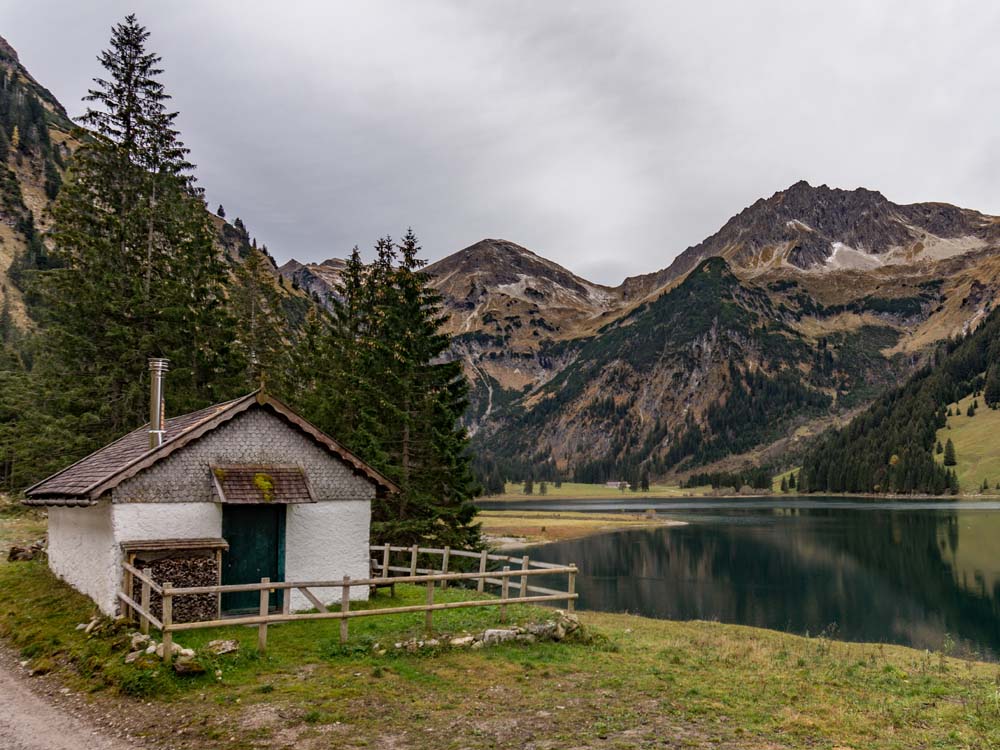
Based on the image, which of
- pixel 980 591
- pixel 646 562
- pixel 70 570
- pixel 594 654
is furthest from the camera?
pixel 646 562

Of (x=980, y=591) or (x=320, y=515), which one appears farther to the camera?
(x=980, y=591)

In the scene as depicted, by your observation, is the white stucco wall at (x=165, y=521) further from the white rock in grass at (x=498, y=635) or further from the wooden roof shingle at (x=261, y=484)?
the white rock in grass at (x=498, y=635)

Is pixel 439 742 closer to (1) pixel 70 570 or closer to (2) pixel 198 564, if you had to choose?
(2) pixel 198 564

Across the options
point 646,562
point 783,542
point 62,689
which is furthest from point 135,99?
point 783,542

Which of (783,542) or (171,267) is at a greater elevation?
(171,267)

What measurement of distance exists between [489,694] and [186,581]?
9.89 metres

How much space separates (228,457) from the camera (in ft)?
70.2

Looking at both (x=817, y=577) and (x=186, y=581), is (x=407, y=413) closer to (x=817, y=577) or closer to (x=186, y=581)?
(x=186, y=581)

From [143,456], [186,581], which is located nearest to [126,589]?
[186,581]

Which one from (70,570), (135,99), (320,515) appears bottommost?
(70,570)

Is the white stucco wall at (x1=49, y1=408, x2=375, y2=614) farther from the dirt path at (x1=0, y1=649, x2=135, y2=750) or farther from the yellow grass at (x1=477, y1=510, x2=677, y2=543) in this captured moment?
the yellow grass at (x1=477, y1=510, x2=677, y2=543)

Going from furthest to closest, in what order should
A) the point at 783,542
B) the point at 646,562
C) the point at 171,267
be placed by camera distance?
1. the point at 783,542
2. the point at 646,562
3. the point at 171,267

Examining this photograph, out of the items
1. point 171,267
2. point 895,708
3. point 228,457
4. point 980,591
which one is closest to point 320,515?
point 228,457

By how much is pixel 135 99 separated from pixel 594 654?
44186 mm
